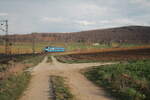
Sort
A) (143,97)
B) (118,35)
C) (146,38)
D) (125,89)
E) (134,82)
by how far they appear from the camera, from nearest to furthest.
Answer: (143,97)
(125,89)
(134,82)
(146,38)
(118,35)

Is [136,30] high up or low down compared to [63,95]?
up

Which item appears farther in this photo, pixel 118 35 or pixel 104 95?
pixel 118 35

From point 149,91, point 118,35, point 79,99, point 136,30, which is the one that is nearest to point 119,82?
point 149,91

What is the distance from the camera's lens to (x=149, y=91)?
1023 centimetres

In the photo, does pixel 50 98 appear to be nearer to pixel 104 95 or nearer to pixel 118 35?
pixel 104 95

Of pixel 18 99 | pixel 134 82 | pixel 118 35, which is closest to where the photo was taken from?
pixel 18 99

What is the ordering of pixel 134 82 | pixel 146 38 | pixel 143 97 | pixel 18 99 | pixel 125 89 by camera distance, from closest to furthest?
pixel 143 97
pixel 18 99
pixel 125 89
pixel 134 82
pixel 146 38

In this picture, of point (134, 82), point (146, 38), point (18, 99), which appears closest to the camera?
point (18, 99)

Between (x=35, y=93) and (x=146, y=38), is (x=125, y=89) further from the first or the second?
(x=146, y=38)

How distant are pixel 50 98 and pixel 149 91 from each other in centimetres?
486

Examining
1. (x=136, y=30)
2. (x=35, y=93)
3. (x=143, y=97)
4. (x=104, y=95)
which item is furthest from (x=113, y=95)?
(x=136, y=30)

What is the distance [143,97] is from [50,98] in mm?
4424

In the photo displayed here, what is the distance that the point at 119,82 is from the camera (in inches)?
527

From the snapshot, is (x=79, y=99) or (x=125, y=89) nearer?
(x=79, y=99)
